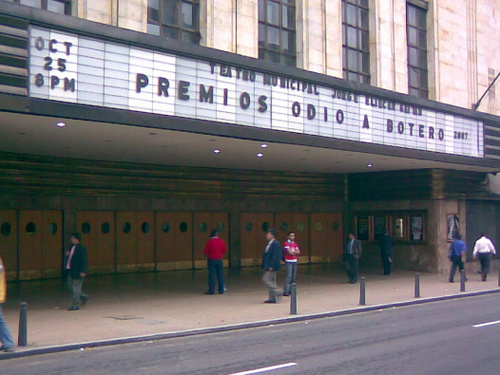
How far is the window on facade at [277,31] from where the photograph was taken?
21188mm

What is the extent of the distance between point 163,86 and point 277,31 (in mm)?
7746

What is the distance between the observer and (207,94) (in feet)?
52.1

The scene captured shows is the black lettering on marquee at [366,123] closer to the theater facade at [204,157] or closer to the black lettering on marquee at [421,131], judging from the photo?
the theater facade at [204,157]

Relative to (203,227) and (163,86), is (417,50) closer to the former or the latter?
(203,227)

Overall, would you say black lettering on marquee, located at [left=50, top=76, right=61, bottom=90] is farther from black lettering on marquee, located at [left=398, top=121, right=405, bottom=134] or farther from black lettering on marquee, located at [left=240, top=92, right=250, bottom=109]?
black lettering on marquee, located at [left=398, top=121, right=405, bottom=134]

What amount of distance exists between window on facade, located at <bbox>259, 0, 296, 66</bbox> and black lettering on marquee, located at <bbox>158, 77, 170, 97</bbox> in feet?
21.9

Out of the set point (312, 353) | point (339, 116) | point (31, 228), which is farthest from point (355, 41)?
point (312, 353)

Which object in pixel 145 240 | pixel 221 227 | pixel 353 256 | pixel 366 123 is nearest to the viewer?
pixel 366 123

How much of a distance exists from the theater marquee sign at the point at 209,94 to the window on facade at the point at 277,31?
3.12 m

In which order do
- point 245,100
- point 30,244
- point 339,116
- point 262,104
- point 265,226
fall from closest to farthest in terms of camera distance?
1. point 245,100
2. point 262,104
3. point 339,116
4. point 30,244
5. point 265,226

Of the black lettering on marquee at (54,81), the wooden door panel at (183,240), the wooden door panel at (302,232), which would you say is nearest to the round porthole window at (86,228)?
the wooden door panel at (183,240)

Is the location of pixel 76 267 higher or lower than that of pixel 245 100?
lower

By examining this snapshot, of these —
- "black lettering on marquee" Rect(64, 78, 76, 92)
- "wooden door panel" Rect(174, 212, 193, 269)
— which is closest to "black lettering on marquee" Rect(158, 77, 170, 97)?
"black lettering on marquee" Rect(64, 78, 76, 92)

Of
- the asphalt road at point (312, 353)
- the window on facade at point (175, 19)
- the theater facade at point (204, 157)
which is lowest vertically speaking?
the asphalt road at point (312, 353)
